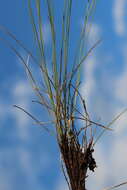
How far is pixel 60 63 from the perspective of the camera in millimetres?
1328

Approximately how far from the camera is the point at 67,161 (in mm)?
1285

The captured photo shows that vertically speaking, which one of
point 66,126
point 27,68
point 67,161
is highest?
point 27,68

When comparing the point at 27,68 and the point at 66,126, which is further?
the point at 27,68

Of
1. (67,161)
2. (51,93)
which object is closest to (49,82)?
(51,93)

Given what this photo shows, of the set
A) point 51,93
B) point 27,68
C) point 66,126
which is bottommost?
point 66,126

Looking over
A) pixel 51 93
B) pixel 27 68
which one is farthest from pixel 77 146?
pixel 27 68

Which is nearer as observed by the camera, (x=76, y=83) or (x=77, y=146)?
(x=77, y=146)

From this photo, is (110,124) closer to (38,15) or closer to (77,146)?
(77,146)

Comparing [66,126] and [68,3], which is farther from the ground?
[68,3]

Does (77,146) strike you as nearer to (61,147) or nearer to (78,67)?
(61,147)

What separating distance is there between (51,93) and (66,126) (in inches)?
5.3

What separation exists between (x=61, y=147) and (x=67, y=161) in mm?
51

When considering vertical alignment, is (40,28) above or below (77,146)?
above

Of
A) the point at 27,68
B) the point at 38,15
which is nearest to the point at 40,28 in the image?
the point at 38,15
